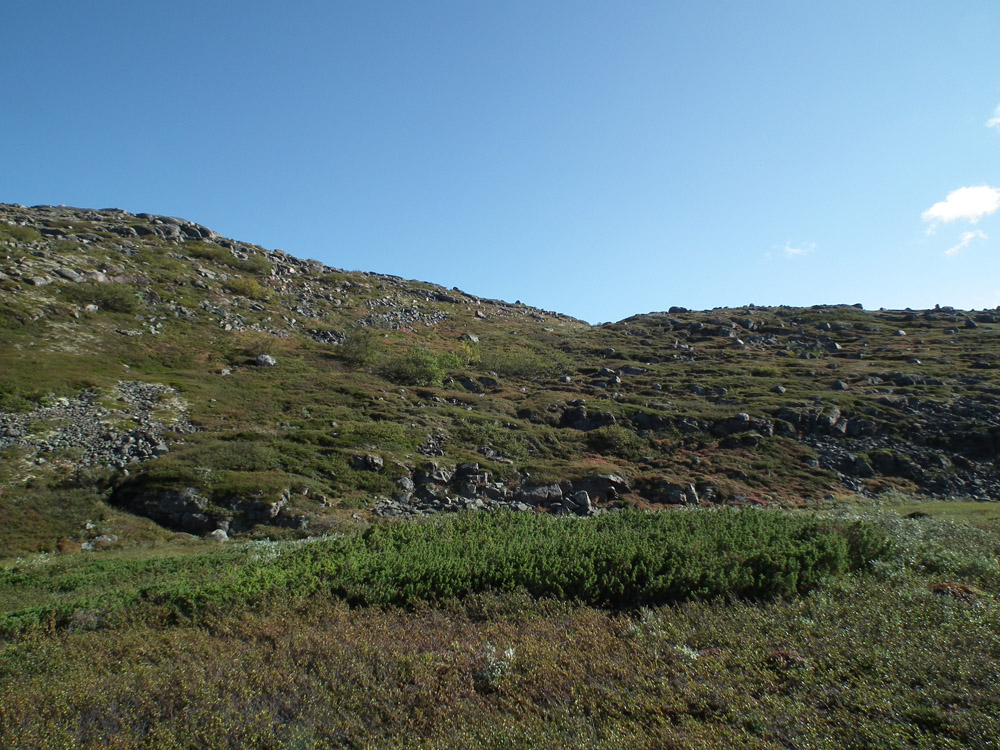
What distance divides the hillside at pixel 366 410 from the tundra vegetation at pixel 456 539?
0.25 metres

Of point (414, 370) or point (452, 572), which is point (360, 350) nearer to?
point (414, 370)

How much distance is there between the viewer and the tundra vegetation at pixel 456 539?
708 cm

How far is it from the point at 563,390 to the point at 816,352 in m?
42.8

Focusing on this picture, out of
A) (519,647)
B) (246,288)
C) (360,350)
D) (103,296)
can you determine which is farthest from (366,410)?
(246,288)

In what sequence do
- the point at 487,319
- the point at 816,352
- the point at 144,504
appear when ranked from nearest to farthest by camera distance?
the point at 144,504 < the point at 816,352 < the point at 487,319

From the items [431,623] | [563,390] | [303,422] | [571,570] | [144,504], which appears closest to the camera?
[431,623]

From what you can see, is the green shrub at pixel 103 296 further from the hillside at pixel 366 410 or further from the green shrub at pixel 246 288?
the green shrub at pixel 246 288

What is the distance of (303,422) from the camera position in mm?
33969

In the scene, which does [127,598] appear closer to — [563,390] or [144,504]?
[144,504]

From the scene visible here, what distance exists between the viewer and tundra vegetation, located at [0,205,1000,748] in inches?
279

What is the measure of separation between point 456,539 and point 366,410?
82.5 ft

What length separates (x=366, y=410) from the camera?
127 feet

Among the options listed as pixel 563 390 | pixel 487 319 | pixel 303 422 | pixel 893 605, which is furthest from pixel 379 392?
pixel 487 319

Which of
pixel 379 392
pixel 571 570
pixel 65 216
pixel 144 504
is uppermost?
pixel 65 216
